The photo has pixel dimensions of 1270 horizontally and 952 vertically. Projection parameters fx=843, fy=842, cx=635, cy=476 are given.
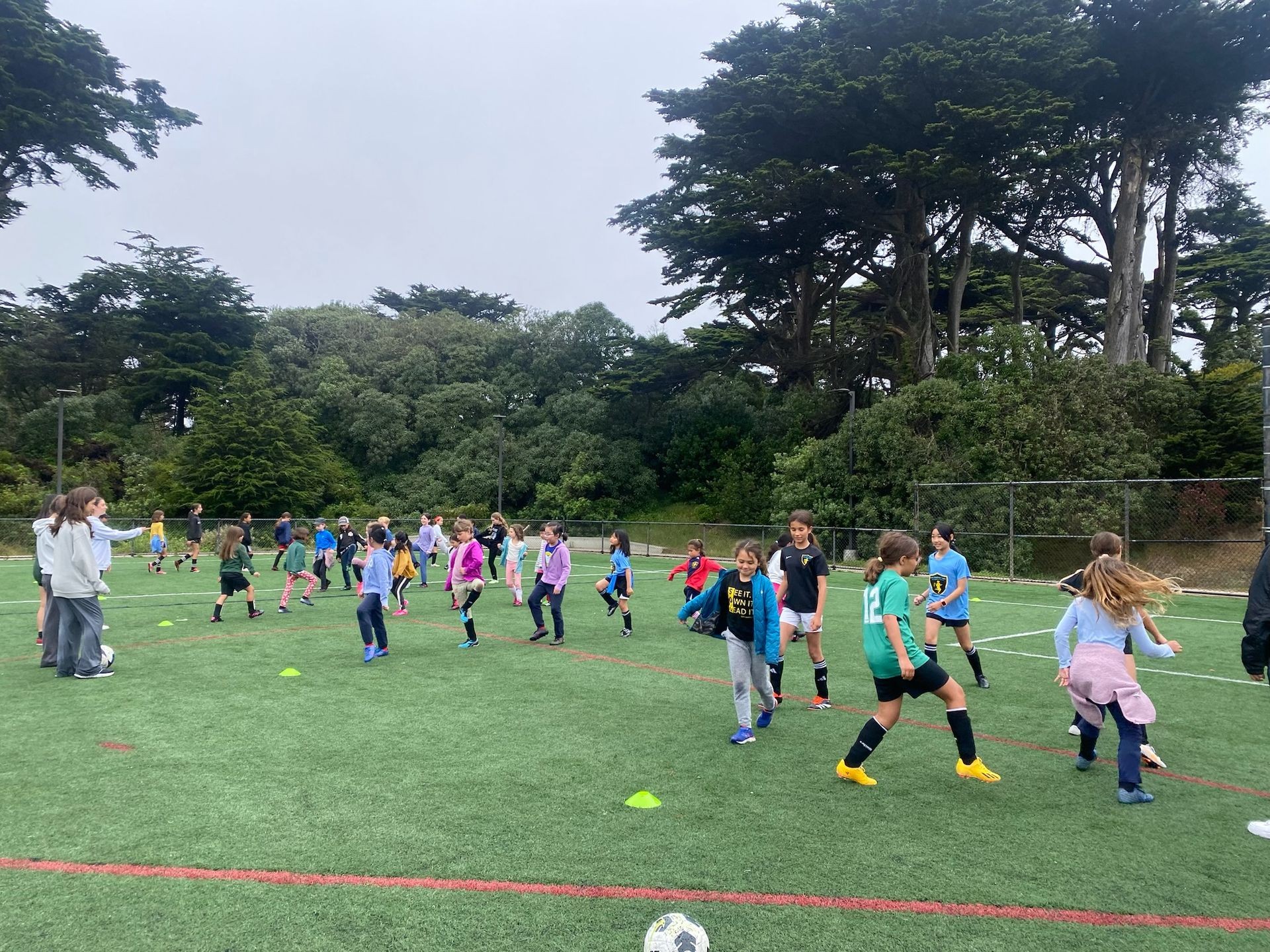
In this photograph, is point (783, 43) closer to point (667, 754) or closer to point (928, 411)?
point (928, 411)

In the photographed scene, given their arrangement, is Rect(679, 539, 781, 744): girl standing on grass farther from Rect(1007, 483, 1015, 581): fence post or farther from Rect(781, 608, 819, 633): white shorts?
Rect(1007, 483, 1015, 581): fence post

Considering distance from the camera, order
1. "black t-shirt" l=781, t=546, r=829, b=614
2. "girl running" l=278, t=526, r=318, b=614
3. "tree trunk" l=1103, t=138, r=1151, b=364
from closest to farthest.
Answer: "black t-shirt" l=781, t=546, r=829, b=614, "girl running" l=278, t=526, r=318, b=614, "tree trunk" l=1103, t=138, r=1151, b=364

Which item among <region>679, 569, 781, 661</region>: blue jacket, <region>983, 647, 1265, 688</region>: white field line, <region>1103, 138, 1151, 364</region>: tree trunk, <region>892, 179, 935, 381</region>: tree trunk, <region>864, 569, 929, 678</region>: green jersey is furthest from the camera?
<region>892, 179, 935, 381</region>: tree trunk

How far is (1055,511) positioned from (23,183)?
4676 cm

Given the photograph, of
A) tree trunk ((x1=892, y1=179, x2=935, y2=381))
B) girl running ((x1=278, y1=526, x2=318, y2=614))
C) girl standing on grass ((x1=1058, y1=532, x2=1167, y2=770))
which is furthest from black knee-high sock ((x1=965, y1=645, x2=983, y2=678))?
tree trunk ((x1=892, y1=179, x2=935, y2=381))

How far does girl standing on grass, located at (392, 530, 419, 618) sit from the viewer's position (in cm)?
1462

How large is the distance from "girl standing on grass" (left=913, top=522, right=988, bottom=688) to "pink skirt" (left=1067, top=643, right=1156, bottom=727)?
2.78m

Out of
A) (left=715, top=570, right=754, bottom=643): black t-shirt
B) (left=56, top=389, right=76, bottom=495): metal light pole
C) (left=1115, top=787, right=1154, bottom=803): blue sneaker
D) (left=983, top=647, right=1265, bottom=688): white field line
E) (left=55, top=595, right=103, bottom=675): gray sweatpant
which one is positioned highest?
(left=56, top=389, right=76, bottom=495): metal light pole

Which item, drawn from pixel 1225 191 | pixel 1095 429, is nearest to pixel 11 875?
pixel 1095 429

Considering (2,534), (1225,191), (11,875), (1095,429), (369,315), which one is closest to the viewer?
(11,875)

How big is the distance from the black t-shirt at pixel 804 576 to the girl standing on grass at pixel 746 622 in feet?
5.04

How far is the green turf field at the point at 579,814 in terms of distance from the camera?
11.9 ft

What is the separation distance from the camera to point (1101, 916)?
3744 mm

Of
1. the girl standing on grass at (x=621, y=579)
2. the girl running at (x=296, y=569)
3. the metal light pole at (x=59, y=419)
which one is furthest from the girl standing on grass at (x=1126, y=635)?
the metal light pole at (x=59, y=419)
